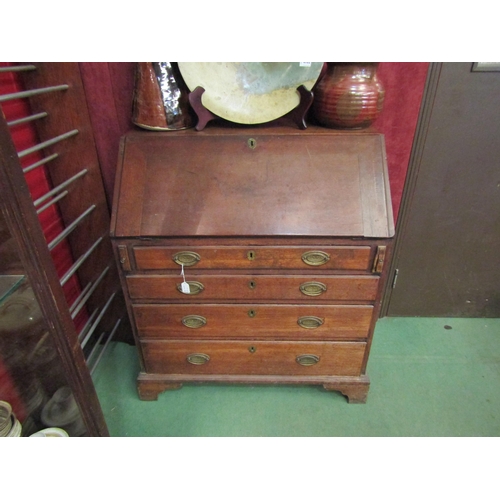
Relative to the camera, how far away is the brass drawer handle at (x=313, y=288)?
3.93 ft

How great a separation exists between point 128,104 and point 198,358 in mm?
1103

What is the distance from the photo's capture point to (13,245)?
64cm

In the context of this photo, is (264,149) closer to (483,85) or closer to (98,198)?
(98,198)

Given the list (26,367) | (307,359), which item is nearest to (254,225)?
(307,359)

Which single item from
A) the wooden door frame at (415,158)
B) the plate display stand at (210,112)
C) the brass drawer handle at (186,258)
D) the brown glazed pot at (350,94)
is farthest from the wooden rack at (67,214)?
the wooden door frame at (415,158)

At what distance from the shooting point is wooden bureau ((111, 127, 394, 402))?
3.66ft

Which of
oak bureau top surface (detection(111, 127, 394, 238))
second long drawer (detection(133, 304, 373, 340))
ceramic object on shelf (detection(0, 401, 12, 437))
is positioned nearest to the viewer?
ceramic object on shelf (detection(0, 401, 12, 437))

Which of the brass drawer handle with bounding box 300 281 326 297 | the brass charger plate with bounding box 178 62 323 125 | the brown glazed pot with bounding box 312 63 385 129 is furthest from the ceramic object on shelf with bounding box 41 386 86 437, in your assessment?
the brown glazed pot with bounding box 312 63 385 129

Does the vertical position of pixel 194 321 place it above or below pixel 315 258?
below

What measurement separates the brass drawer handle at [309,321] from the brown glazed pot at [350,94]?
2.36 ft

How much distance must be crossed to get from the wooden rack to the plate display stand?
486mm

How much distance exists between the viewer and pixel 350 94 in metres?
1.12

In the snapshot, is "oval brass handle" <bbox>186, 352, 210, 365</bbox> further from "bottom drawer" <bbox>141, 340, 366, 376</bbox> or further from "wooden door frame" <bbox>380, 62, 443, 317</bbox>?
"wooden door frame" <bbox>380, 62, 443, 317</bbox>

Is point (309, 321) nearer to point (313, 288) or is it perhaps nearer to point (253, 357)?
point (313, 288)
